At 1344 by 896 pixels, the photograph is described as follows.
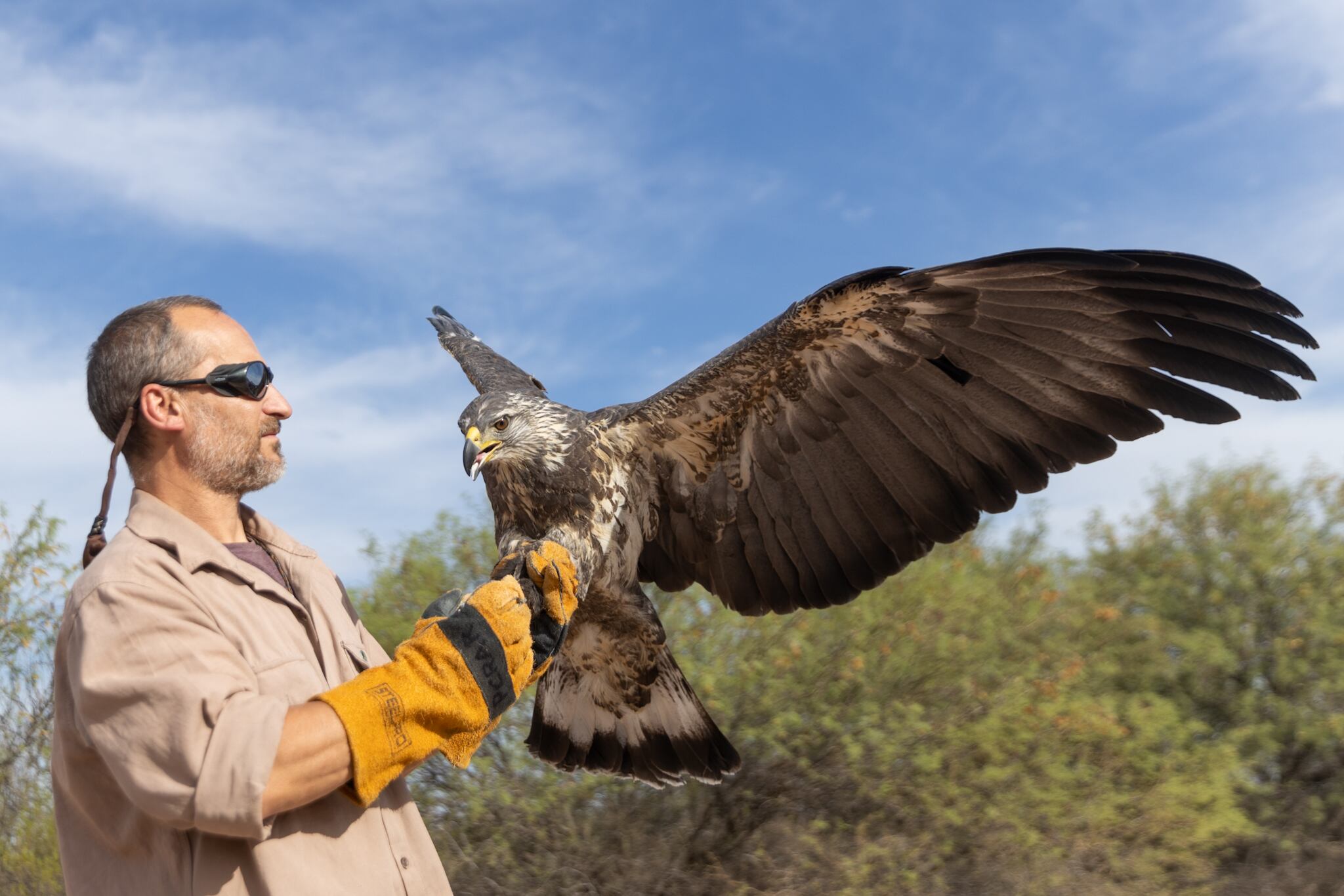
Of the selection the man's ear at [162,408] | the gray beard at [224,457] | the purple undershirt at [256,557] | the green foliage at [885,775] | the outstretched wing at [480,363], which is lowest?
the green foliage at [885,775]

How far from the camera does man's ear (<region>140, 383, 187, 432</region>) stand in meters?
2.77

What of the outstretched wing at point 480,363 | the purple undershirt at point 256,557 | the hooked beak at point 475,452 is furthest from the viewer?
the outstretched wing at point 480,363

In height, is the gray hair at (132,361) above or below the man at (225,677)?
above

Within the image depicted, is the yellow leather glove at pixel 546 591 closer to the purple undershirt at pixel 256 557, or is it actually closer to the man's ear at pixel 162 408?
the purple undershirt at pixel 256 557

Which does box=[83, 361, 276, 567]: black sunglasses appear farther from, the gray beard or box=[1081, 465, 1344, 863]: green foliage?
box=[1081, 465, 1344, 863]: green foliage

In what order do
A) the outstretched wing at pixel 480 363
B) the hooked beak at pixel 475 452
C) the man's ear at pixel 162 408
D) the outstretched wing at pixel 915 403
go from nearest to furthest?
the man's ear at pixel 162 408 → the outstretched wing at pixel 915 403 → the hooked beak at pixel 475 452 → the outstretched wing at pixel 480 363

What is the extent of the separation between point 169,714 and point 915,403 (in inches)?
112

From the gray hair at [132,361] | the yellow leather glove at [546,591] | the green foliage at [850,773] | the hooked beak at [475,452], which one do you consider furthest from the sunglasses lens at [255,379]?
the green foliage at [850,773]

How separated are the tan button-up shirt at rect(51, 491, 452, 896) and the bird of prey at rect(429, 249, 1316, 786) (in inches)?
54.7

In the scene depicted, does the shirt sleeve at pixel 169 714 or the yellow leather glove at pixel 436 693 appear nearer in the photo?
the shirt sleeve at pixel 169 714

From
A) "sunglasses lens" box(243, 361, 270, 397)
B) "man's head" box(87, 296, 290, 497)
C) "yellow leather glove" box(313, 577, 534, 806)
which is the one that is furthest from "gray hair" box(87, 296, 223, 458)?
"yellow leather glove" box(313, 577, 534, 806)

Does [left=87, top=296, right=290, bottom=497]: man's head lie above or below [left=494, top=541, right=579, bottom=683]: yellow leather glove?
above

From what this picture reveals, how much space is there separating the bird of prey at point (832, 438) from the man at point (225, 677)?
1181 millimetres

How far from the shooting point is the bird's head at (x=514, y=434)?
4.06 meters
